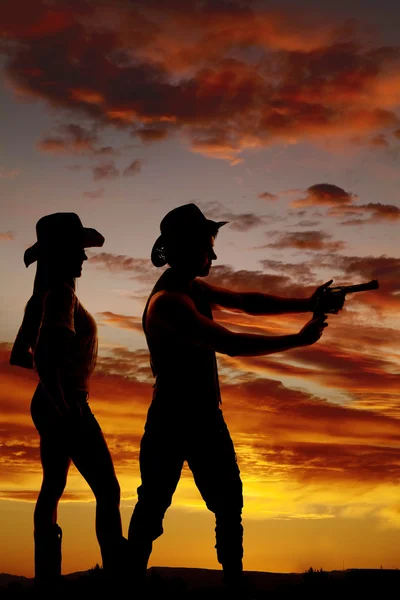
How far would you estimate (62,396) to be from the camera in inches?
257

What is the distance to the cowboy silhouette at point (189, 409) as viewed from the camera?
6422mm

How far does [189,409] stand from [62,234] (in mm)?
1889

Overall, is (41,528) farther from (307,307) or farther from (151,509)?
(307,307)

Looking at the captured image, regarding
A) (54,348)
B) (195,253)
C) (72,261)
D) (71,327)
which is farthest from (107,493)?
(195,253)

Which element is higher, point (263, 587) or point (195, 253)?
point (195, 253)

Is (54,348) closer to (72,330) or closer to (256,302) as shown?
(72,330)

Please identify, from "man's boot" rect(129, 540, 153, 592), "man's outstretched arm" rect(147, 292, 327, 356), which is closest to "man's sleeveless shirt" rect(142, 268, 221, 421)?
"man's outstretched arm" rect(147, 292, 327, 356)

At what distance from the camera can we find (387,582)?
8.55 meters

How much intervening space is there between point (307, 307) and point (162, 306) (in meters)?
1.56

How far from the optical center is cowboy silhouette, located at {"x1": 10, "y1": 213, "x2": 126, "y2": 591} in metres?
6.58

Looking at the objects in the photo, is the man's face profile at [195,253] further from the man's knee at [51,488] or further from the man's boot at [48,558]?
the man's boot at [48,558]

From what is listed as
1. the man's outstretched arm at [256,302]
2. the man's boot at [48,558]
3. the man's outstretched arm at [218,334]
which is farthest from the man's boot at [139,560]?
the man's outstretched arm at [256,302]

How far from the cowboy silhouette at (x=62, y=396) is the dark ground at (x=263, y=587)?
17.3 inches

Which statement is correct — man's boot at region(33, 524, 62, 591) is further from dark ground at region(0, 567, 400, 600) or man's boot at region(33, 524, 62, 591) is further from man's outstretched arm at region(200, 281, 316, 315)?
man's outstretched arm at region(200, 281, 316, 315)
